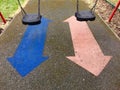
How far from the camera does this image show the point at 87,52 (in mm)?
7285

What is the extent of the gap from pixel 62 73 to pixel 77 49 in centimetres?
149

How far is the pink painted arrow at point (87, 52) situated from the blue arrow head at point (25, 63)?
35.2 inches

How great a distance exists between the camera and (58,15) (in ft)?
35.1

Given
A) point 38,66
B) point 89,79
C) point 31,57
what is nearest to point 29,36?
point 31,57

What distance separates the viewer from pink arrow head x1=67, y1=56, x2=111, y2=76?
20.8 ft

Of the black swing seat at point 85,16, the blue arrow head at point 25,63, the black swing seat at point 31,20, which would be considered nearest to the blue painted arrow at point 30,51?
the blue arrow head at point 25,63

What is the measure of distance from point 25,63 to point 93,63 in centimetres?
185

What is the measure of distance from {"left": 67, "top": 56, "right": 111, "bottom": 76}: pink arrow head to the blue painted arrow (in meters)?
0.90

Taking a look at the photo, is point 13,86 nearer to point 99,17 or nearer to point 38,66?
point 38,66

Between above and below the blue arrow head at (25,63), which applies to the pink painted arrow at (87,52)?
below

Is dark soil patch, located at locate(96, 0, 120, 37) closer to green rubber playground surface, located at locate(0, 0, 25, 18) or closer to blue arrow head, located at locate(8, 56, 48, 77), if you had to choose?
blue arrow head, located at locate(8, 56, 48, 77)

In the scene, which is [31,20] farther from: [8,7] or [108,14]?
[8,7]

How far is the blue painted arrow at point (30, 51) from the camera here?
661 centimetres

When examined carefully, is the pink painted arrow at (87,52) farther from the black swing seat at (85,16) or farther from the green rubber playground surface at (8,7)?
the green rubber playground surface at (8,7)
